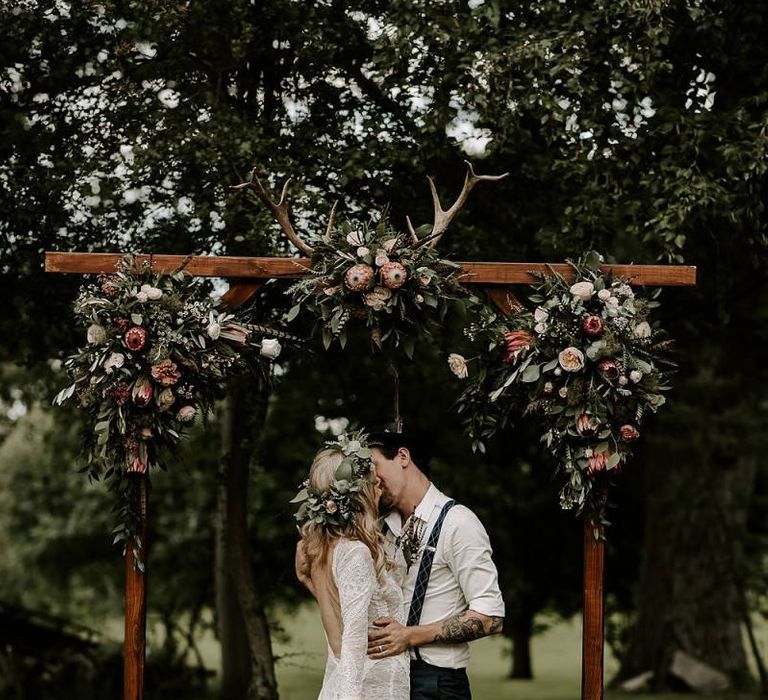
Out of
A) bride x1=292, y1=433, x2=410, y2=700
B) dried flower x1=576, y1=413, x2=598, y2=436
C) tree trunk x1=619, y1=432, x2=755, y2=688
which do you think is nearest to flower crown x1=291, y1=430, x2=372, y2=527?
bride x1=292, y1=433, x2=410, y2=700

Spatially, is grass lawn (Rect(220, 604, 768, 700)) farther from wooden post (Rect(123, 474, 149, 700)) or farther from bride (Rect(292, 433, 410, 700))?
bride (Rect(292, 433, 410, 700))

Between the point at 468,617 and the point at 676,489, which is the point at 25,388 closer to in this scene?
the point at 676,489

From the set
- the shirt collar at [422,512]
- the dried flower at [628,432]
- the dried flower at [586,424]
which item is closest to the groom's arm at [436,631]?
the shirt collar at [422,512]

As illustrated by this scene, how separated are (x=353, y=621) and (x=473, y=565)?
2.35 ft

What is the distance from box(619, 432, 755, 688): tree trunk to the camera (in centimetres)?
1424

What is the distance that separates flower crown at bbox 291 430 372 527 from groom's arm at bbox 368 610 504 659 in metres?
0.53

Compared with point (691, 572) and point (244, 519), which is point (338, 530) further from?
point (691, 572)

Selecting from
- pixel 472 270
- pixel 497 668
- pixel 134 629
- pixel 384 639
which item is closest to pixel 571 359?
pixel 472 270

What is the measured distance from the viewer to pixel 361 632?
4.83 m

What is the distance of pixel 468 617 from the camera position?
5.27 metres

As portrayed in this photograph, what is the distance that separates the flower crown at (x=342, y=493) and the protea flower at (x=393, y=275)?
89cm

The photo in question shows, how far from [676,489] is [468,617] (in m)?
9.78

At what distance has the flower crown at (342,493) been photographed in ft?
16.5

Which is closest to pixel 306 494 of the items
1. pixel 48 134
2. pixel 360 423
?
pixel 48 134
